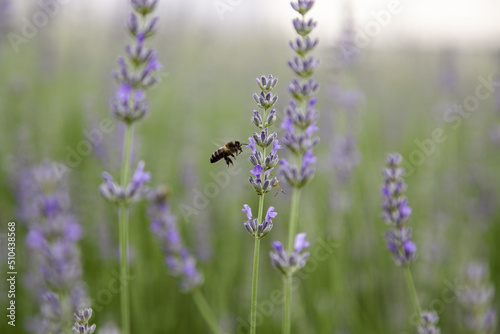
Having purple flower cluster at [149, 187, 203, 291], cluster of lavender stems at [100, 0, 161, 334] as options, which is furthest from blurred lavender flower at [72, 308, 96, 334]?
purple flower cluster at [149, 187, 203, 291]

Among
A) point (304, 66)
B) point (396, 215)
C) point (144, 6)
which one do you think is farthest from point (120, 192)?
point (396, 215)

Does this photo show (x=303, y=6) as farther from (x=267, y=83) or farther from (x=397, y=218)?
(x=397, y=218)

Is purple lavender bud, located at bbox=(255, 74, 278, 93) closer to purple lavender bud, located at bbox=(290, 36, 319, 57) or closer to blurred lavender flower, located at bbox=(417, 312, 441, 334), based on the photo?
purple lavender bud, located at bbox=(290, 36, 319, 57)

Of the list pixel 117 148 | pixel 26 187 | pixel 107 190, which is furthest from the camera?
pixel 117 148

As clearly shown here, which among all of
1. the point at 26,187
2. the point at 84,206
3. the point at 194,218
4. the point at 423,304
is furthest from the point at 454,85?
the point at 26,187

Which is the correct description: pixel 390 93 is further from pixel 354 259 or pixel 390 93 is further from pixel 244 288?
pixel 244 288
